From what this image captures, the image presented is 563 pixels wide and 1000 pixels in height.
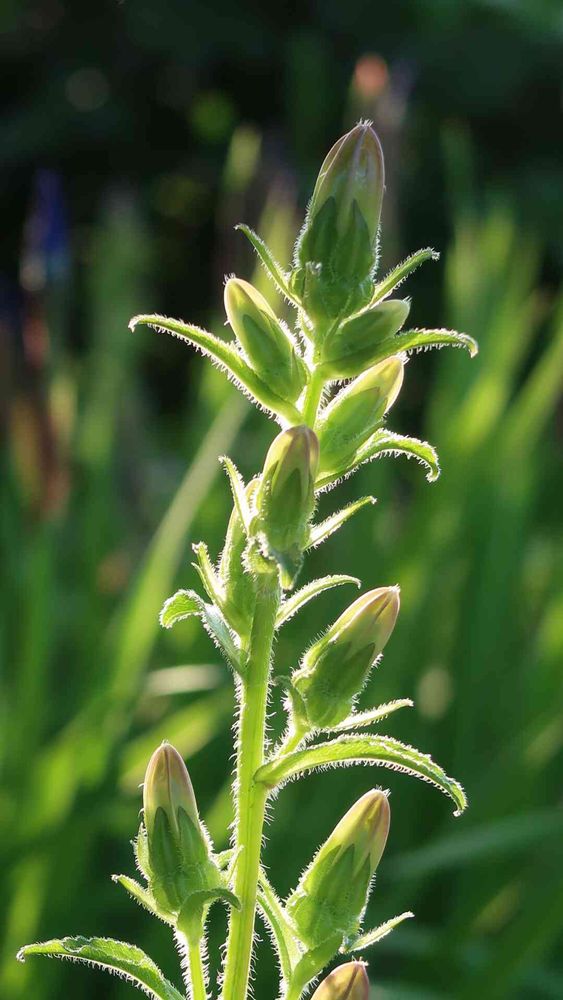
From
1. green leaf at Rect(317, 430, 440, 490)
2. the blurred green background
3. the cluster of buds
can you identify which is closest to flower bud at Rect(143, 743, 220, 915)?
the cluster of buds

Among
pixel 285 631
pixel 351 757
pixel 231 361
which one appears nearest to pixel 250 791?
pixel 351 757

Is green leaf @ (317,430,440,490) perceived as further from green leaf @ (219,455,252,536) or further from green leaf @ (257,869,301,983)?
green leaf @ (257,869,301,983)

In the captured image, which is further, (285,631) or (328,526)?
(285,631)

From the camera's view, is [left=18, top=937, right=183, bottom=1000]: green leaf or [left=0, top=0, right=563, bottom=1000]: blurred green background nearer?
[left=18, top=937, right=183, bottom=1000]: green leaf

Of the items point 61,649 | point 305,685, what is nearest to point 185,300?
point 61,649

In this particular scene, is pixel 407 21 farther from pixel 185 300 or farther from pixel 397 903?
pixel 397 903

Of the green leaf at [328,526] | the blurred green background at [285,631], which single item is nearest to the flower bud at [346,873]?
the green leaf at [328,526]

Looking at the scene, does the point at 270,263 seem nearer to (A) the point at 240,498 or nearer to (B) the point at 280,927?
(A) the point at 240,498

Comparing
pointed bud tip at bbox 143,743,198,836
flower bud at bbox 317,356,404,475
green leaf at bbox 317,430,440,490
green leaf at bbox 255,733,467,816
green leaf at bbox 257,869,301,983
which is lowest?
green leaf at bbox 257,869,301,983
